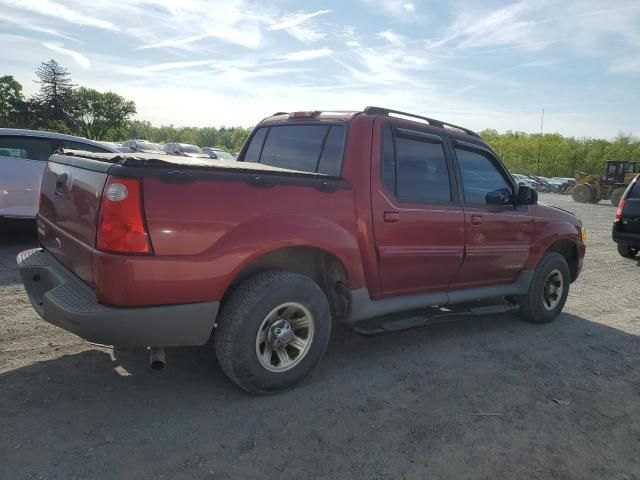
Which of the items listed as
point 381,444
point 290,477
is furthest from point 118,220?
point 381,444

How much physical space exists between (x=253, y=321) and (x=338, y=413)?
2.54ft

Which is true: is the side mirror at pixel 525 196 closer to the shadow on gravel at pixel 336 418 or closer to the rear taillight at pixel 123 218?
the shadow on gravel at pixel 336 418

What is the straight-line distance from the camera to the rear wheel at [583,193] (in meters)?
27.5

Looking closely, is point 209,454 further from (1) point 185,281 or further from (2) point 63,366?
(2) point 63,366

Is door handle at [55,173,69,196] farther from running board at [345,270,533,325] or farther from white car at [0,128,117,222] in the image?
white car at [0,128,117,222]

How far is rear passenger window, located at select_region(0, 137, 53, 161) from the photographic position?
6699 mm

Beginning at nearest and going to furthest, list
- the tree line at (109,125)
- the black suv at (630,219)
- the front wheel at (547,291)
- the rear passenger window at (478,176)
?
1. the rear passenger window at (478,176)
2. the front wheel at (547,291)
3. the black suv at (630,219)
4. the tree line at (109,125)

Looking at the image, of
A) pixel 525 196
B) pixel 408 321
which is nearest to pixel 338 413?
pixel 408 321

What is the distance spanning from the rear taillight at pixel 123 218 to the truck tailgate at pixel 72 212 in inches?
3.5

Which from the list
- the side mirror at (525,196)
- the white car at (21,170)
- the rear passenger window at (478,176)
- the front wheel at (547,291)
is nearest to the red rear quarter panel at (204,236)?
the rear passenger window at (478,176)

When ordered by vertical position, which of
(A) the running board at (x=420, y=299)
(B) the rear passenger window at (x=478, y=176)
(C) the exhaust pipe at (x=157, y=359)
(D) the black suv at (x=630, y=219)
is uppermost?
(B) the rear passenger window at (x=478, y=176)

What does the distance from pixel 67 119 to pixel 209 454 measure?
263 feet

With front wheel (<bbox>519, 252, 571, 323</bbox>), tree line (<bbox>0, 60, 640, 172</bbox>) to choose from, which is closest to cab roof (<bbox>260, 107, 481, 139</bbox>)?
front wheel (<bbox>519, 252, 571, 323</bbox>)

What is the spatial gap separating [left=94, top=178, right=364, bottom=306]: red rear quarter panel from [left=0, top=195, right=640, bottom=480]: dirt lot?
739 millimetres
